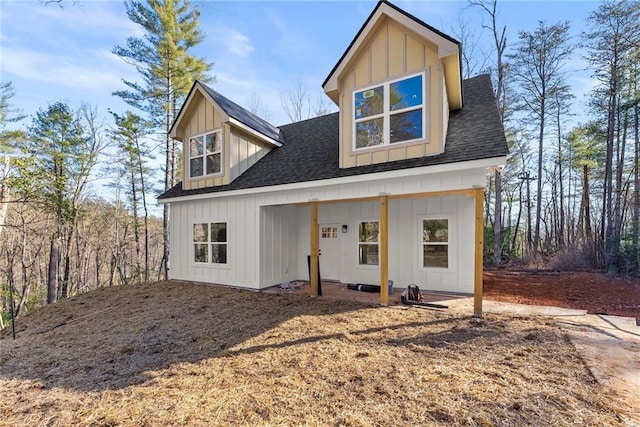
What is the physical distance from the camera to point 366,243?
8188 millimetres

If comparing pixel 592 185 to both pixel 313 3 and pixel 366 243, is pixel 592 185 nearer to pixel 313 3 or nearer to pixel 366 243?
pixel 366 243

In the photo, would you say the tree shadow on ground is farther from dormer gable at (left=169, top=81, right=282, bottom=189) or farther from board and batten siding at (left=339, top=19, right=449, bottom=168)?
dormer gable at (left=169, top=81, right=282, bottom=189)

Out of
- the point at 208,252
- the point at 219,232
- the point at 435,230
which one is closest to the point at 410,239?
the point at 435,230

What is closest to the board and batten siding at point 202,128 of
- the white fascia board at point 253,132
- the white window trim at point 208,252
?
the white fascia board at point 253,132

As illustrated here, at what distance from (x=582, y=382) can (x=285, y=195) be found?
20.2 ft

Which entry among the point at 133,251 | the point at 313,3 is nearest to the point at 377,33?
the point at 313,3

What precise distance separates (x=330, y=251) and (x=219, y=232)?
133 inches

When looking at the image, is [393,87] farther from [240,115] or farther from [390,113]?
[240,115]

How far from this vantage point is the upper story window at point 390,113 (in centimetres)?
587

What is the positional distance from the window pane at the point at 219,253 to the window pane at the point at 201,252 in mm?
263


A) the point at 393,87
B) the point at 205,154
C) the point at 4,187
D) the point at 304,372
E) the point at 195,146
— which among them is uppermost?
the point at 393,87

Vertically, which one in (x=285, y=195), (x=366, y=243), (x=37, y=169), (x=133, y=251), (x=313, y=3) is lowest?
(x=133, y=251)

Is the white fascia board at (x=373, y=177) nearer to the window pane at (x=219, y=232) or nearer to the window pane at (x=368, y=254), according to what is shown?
the window pane at (x=219, y=232)

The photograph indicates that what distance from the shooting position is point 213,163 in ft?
29.6
